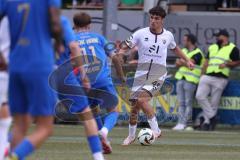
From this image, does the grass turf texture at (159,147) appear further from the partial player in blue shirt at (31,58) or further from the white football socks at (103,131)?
the partial player in blue shirt at (31,58)

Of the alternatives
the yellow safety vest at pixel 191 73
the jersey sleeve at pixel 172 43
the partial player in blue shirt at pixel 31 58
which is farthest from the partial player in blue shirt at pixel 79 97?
the yellow safety vest at pixel 191 73

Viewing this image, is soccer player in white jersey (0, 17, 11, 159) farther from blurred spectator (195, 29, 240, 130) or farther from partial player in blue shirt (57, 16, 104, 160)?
blurred spectator (195, 29, 240, 130)

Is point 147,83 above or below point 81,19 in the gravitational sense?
below

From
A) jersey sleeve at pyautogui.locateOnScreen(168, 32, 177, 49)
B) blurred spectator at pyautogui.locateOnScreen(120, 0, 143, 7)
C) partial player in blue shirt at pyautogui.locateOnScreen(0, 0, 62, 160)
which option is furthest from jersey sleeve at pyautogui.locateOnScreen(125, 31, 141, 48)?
blurred spectator at pyautogui.locateOnScreen(120, 0, 143, 7)

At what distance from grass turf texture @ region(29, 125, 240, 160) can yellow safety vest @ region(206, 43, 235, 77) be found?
6.97ft

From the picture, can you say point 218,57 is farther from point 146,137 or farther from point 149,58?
point 146,137

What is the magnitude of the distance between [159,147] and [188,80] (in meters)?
7.32

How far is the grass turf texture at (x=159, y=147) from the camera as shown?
46.2 ft

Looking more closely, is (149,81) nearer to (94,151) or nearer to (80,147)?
(80,147)

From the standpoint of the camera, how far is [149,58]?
17109 millimetres

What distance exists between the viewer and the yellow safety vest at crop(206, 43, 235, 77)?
74.7 ft

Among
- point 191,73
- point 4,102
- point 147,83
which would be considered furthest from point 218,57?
point 4,102

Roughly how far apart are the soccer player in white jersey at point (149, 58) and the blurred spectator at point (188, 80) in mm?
5926

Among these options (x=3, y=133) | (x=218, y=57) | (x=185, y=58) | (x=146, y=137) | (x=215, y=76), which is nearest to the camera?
(x=3, y=133)
